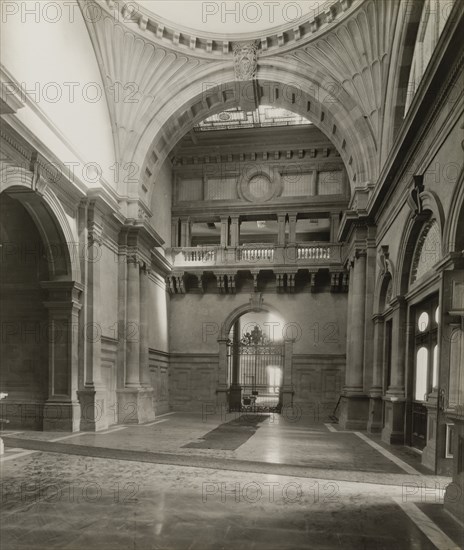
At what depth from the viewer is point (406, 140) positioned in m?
9.16

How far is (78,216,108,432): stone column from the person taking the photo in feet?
37.9

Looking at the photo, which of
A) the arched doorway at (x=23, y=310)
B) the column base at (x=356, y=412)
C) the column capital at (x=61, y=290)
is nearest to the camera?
the column capital at (x=61, y=290)

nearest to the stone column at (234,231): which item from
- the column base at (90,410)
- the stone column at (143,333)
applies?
the stone column at (143,333)


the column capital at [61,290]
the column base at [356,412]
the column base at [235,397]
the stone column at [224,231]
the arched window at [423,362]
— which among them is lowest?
the column base at [235,397]

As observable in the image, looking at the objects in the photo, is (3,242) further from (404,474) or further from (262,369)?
(262,369)

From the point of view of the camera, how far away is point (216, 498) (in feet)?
18.3

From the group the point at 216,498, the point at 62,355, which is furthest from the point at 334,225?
the point at 216,498

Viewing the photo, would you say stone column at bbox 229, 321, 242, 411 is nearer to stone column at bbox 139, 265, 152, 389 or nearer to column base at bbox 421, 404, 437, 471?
stone column at bbox 139, 265, 152, 389

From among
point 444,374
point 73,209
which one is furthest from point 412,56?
point 73,209

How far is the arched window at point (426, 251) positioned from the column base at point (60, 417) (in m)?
8.15

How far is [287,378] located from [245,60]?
1128 cm

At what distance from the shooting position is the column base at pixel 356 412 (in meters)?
13.3

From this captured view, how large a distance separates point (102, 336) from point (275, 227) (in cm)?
1183

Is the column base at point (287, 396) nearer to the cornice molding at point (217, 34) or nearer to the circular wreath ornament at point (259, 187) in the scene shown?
the circular wreath ornament at point (259, 187)
